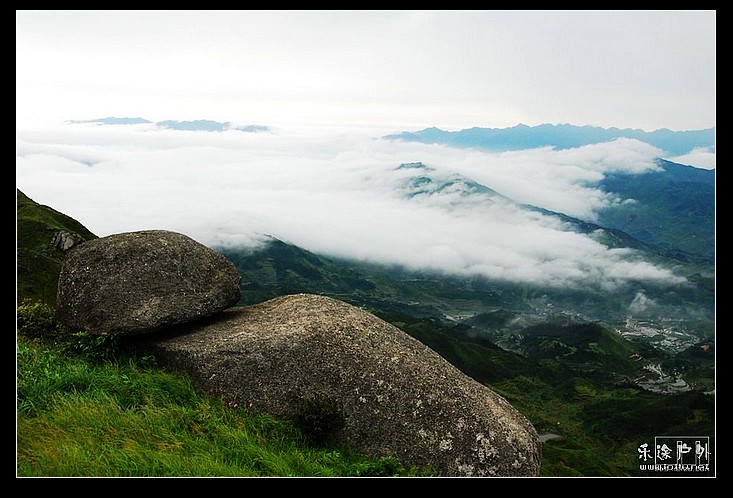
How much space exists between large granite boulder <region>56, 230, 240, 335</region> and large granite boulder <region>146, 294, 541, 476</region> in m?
0.81

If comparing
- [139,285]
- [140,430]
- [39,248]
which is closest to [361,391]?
[140,430]

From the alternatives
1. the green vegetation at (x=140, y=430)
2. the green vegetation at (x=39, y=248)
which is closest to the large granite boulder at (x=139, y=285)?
the green vegetation at (x=140, y=430)

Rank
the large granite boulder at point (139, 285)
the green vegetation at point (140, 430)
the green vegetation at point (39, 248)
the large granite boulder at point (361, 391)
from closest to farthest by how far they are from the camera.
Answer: the green vegetation at point (140, 430)
the large granite boulder at point (361, 391)
the large granite boulder at point (139, 285)
the green vegetation at point (39, 248)

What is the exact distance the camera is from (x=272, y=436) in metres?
12.2

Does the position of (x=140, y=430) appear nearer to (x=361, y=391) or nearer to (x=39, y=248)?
(x=361, y=391)

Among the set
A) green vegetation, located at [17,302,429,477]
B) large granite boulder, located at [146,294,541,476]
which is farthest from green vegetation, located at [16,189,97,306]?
large granite boulder, located at [146,294,541,476]

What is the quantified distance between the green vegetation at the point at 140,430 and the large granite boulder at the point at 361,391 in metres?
0.52

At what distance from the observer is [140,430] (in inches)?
417

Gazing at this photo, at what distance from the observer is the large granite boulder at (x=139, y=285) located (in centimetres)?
1515

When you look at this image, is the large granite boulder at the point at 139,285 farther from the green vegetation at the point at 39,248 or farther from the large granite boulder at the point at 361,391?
the green vegetation at the point at 39,248

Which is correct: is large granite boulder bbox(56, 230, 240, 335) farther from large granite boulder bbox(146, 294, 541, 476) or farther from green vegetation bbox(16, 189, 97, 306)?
green vegetation bbox(16, 189, 97, 306)

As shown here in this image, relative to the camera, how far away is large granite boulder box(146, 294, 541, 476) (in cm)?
1362
